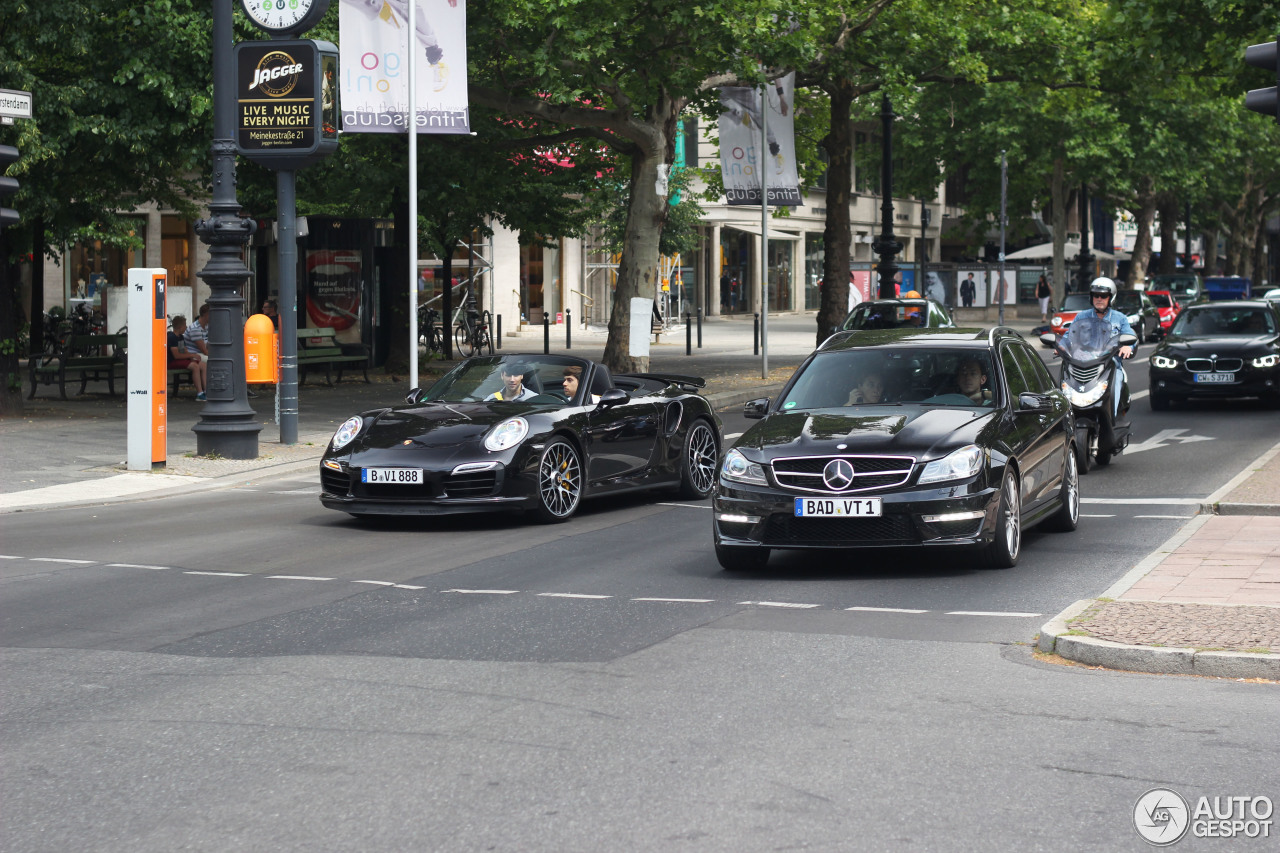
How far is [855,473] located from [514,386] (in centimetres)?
450

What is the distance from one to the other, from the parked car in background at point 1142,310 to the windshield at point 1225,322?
2101 centimetres

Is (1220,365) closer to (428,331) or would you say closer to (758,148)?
(758,148)

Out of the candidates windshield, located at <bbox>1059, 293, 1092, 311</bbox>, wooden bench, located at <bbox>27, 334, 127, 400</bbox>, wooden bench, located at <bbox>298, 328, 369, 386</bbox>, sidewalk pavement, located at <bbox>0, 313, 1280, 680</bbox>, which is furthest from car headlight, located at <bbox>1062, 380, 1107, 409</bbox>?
windshield, located at <bbox>1059, 293, 1092, 311</bbox>

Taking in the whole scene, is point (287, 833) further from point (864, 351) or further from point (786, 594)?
point (864, 351)

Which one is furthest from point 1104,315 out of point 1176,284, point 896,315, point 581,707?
point 1176,284

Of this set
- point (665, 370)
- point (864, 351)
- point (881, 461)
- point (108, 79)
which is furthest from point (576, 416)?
point (665, 370)

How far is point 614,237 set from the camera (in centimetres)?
4716

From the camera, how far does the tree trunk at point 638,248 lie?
26.9 meters

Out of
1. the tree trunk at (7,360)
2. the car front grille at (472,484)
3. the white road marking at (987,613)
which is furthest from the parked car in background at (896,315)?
the white road marking at (987,613)

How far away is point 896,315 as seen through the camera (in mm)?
27891

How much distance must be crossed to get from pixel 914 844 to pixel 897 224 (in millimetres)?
76989

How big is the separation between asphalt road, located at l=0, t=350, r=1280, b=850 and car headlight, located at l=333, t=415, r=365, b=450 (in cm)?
155

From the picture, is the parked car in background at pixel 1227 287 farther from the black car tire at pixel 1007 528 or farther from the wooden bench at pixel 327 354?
the black car tire at pixel 1007 528

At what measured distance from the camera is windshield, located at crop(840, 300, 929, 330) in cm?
2783
